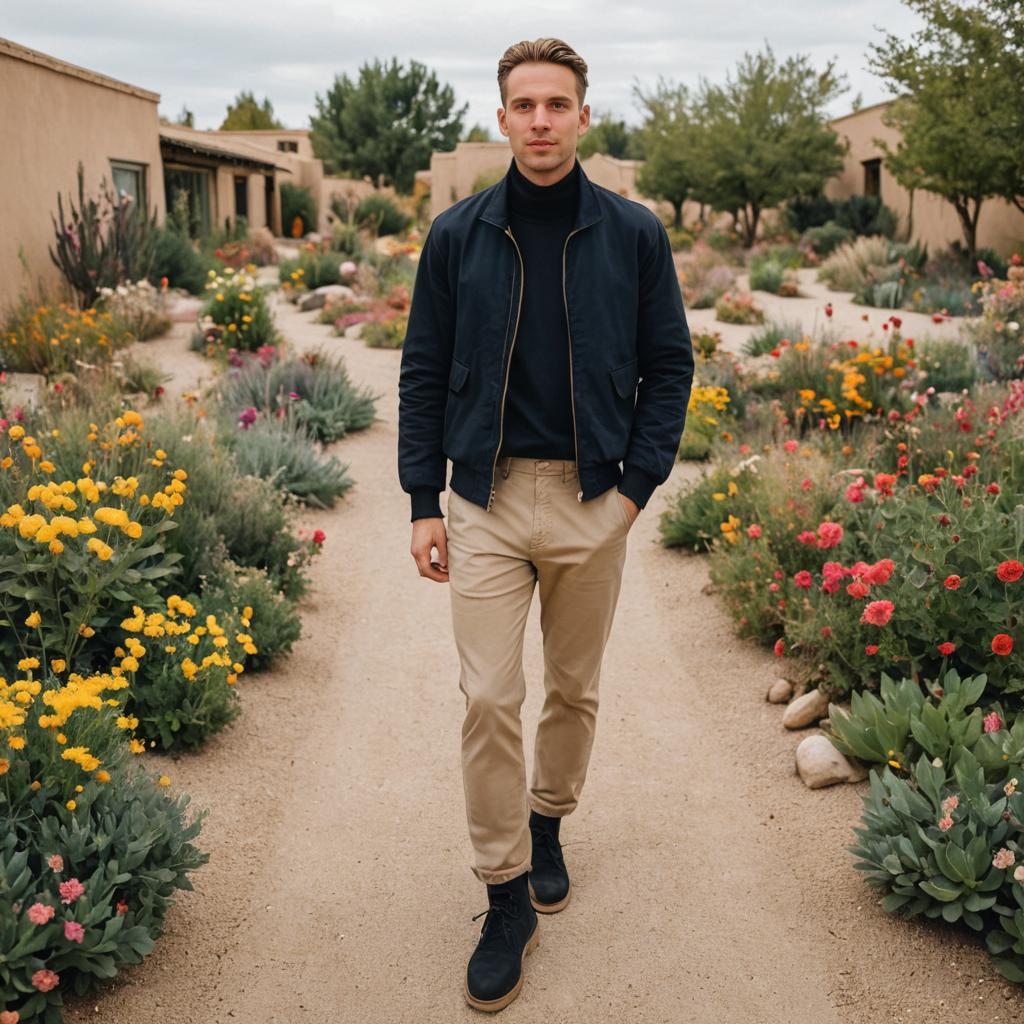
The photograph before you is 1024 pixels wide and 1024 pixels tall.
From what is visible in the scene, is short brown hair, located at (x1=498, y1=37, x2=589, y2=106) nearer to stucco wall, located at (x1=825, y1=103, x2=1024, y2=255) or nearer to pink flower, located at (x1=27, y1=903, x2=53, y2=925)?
pink flower, located at (x1=27, y1=903, x2=53, y2=925)

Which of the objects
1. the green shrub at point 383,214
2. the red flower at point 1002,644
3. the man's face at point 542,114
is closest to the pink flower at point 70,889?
the man's face at point 542,114

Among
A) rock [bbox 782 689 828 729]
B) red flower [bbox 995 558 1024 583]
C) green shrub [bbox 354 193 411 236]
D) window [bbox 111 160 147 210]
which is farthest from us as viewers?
green shrub [bbox 354 193 411 236]

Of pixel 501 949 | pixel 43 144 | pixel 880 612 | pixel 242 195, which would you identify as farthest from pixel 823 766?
pixel 242 195

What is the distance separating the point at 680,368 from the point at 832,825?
179 cm

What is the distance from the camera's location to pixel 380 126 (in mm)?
46688

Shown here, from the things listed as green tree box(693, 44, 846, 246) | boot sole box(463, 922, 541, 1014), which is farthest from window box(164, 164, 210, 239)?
boot sole box(463, 922, 541, 1014)

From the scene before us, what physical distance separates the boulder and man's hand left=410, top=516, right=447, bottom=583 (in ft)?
7.88

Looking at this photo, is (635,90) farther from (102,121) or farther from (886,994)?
(886,994)

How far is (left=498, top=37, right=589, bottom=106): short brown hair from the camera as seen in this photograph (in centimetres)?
279

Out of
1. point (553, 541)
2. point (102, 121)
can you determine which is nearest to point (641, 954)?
point (553, 541)

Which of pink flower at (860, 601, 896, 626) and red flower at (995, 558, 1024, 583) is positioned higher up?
red flower at (995, 558, 1024, 583)

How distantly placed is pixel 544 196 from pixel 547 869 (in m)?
1.94

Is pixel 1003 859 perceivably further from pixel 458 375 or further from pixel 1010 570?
pixel 458 375

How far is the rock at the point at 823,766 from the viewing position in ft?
13.6
